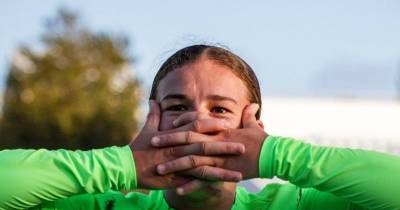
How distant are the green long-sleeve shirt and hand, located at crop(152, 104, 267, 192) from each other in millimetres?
42

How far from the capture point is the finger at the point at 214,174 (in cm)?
305

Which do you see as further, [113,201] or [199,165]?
[113,201]

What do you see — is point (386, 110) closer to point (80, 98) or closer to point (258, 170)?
point (80, 98)

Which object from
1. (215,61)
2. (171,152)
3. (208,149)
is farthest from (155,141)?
(215,61)

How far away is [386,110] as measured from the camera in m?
36.5

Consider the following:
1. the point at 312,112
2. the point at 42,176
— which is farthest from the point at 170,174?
the point at 312,112

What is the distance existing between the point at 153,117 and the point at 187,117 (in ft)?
0.53

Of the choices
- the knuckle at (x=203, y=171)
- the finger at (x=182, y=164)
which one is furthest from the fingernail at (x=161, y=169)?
the knuckle at (x=203, y=171)

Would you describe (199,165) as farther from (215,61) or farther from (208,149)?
(215,61)

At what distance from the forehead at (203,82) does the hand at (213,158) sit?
22 centimetres

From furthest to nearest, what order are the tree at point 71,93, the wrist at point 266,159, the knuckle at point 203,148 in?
1. the tree at point 71,93
2. the knuckle at point 203,148
3. the wrist at point 266,159

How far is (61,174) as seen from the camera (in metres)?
3.08

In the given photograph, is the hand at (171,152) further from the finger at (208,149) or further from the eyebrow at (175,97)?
the eyebrow at (175,97)

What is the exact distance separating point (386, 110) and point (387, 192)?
34160 mm
